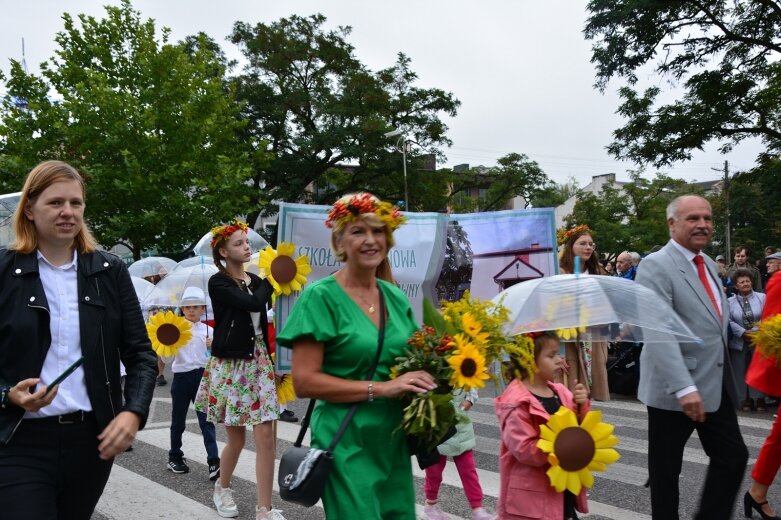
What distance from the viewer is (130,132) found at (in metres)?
23.6

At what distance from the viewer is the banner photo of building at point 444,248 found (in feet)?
22.5

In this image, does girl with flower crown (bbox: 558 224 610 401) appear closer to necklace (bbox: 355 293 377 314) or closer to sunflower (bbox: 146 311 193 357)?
sunflower (bbox: 146 311 193 357)

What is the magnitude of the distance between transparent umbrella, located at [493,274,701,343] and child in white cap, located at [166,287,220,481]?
3.29 m

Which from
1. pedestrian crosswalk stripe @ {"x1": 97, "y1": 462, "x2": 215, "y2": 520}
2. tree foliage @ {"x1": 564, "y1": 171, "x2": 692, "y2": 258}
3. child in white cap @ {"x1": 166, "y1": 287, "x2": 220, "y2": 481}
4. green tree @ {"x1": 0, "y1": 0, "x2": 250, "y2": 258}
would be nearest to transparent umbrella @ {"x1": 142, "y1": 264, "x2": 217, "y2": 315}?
child in white cap @ {"x1": 166, "y1": 287, "x2": 220, "y2": 481}

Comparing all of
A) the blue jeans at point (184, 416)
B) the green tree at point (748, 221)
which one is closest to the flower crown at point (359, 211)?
the blue jeans at point (184, 416)

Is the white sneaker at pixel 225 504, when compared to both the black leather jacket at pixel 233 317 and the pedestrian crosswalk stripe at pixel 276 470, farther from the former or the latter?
the black leather jacket at pixel 233 317

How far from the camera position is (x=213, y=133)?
83.1 feet

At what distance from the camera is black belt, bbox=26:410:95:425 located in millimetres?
2674

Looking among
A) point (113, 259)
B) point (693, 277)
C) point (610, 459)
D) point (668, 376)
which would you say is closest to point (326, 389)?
point (113, 259)

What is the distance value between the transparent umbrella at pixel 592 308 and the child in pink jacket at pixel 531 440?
25 cm

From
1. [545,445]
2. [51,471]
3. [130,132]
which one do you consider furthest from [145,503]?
[130,132]

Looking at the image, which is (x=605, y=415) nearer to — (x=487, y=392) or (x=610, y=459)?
(x=487, y=392)

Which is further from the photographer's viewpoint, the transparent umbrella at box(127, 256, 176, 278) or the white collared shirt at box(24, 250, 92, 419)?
the transparent umbrella at box(127, 256, 176, 278)

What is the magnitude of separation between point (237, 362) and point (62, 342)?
8.53ft
